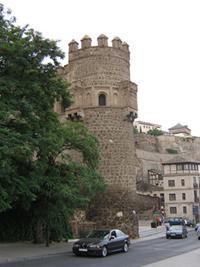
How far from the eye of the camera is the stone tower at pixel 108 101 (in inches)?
1576

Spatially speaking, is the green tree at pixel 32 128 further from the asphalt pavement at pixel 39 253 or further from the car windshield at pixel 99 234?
the car windshield at pixel 99 234

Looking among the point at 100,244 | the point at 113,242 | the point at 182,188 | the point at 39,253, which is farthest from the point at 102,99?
the point at 182,188

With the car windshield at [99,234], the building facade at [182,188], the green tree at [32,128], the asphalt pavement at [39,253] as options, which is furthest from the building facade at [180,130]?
the car windshield at [99,234]

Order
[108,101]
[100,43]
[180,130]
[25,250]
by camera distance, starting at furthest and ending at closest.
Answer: [180,130] → [100,43] → [108,101] → [25,250]

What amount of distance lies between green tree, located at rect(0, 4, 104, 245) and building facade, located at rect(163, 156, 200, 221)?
164 feet

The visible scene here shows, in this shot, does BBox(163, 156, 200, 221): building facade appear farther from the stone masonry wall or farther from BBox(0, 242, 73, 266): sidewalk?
BBox(0, 242, 73, 266): sidewalk

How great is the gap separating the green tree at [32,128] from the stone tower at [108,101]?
14.2 meters

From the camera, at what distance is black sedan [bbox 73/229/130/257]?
2139 cm

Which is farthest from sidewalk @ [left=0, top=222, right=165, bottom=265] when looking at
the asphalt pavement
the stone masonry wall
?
the stone masonry wall

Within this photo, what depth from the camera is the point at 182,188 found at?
74375mm

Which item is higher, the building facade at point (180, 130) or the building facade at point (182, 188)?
the building facade at point (180, 130)

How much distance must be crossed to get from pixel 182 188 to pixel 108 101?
37.6 m

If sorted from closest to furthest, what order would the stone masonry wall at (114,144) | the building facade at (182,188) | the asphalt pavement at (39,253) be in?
the asphalt pavement at (39,253) → the stone masonry wall at (114,144) → the building facade at (182,188)

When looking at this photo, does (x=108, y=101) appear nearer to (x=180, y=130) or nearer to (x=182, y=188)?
(x=182, y=188)
